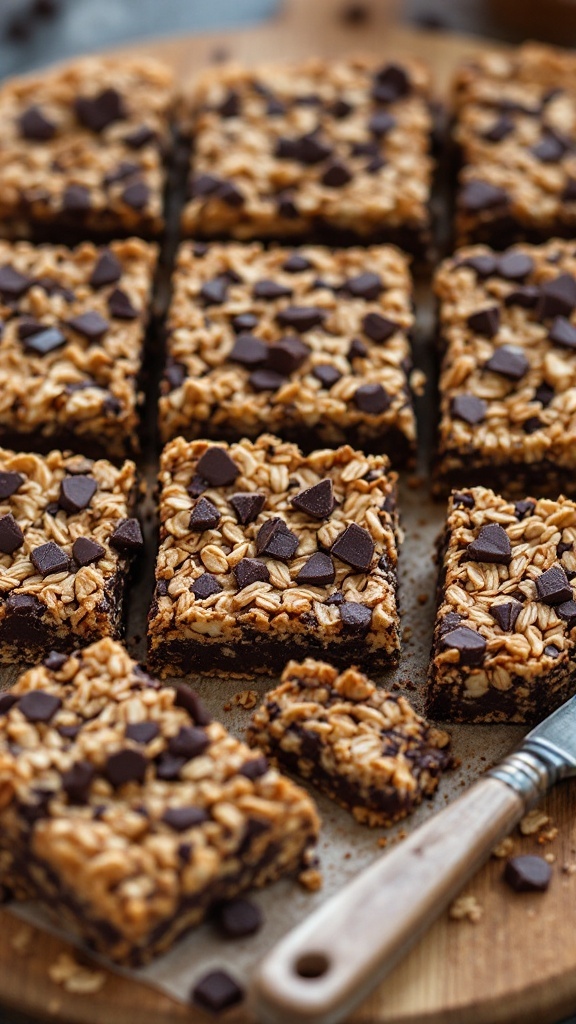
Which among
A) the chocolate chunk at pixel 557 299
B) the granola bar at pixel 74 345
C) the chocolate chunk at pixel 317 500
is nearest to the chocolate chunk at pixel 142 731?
the chocolate chunk at pixel 317 500

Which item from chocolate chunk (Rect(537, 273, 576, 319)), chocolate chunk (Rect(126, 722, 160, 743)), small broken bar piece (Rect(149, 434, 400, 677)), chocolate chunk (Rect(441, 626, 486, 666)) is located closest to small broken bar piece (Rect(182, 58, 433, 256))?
chocolate chunk (Rect(537, 273, 576, 319))

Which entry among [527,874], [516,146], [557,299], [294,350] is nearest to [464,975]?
[527,874]

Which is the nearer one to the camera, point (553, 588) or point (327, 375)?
point (553, 588)

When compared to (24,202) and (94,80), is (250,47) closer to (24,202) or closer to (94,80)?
(94,80)

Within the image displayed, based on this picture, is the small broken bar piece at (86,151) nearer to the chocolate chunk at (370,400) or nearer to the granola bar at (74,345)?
the granola bar at (74,345)

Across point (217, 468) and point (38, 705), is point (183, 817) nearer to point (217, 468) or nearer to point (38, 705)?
point (38, 705)

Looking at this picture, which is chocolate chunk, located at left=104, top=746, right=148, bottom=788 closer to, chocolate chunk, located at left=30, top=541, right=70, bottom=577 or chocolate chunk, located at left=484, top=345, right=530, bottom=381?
chocolate chunk, located at left=30, top=541, right=70, bottom=577

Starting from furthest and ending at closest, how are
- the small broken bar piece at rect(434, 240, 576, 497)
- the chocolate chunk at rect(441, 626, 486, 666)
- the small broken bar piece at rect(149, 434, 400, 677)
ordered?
the small broken bar piece at rect(434, 240, 576, 497)
the small broken bar piece at rect(149, 434, 400, 677)
the chocolate chunk at rect(441, 626, 486, 666)
